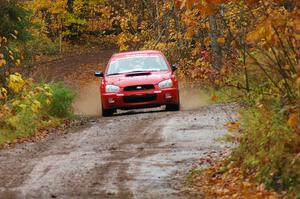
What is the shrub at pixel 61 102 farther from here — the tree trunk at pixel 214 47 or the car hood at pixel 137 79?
the tree trunk at pixel 214 47

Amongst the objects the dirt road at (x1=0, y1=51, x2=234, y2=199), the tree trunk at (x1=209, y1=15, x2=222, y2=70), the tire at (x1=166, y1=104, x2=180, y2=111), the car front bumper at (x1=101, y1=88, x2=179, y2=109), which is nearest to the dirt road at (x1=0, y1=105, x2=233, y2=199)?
the dirt road at (x1=0, y1=51, x2=234, y2=199)

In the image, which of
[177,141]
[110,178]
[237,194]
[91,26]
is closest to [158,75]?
[177,141]

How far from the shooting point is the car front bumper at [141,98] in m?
18.4

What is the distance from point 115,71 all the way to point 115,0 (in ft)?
121

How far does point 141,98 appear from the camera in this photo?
725 inches

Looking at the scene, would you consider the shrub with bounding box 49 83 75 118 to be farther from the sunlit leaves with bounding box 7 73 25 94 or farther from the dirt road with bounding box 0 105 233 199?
the sunlit leaves with bounding box 7 73 25 94

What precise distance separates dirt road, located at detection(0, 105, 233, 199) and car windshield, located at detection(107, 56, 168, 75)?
3.27 metres

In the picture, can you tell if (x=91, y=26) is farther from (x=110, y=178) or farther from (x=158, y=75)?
(x=110, y=178)

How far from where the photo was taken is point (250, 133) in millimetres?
8953

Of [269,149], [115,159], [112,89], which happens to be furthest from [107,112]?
[269,149]

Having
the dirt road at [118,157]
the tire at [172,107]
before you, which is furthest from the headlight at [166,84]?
the dirt road at [118,157]

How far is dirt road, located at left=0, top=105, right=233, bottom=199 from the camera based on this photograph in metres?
8.54

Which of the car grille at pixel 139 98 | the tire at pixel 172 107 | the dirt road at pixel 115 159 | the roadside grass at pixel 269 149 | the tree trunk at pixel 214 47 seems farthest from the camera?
the tree trunk at pixel 214 47

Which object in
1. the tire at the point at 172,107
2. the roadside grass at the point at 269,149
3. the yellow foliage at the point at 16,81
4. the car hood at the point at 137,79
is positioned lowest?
the tire at the point at 172,107
